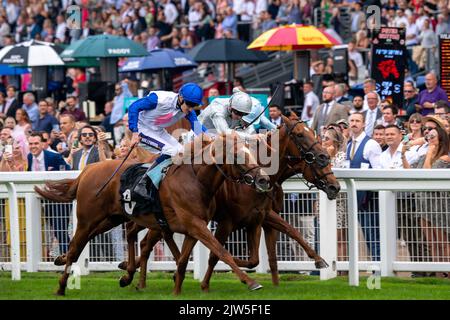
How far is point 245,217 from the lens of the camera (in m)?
10.3

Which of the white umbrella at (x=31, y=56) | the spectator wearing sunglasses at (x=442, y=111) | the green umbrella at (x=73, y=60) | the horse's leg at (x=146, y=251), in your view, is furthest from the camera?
the white umbrella at (x=31, y=56)

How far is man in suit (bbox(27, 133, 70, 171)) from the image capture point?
1398 centimetres

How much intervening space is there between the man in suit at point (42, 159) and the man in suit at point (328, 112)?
3557 mm

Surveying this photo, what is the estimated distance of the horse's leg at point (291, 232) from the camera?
10.5 metres

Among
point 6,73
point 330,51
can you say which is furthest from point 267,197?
point 6,73

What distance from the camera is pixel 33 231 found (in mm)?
12055

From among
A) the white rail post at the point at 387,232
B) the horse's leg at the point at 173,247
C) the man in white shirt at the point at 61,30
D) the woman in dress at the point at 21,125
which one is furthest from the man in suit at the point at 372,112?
the man in white shirt at the point at 61,30

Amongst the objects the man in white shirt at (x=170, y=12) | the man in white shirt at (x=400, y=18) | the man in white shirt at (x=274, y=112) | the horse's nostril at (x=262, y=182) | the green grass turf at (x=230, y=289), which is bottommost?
the green grass turf at (x=230, y=289)

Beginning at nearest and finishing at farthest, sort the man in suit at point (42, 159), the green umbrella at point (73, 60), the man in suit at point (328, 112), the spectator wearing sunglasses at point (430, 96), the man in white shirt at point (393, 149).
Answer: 1. the man in white shirt at point (393, 149)
2. the man in suit at point (42, 159)
3. the man in suit at point (328, 112)
4. the spectator wearing sunglasses at point (430, 96)
5. the green umbrella at point (73, 60)

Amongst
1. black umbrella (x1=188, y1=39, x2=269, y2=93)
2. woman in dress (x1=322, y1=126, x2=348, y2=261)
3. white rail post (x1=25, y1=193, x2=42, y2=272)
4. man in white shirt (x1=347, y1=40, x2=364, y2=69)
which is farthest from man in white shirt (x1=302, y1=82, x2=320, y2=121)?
white rail post (x1=25, y1=193, x2=42, y2=272)

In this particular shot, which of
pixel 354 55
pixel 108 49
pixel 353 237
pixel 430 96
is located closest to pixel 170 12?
pixel 108 49

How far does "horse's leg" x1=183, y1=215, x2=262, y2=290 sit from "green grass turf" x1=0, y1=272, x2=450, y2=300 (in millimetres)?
146

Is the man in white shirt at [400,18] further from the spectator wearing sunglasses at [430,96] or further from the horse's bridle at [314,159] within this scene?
the horse's bridle at [314,159]
